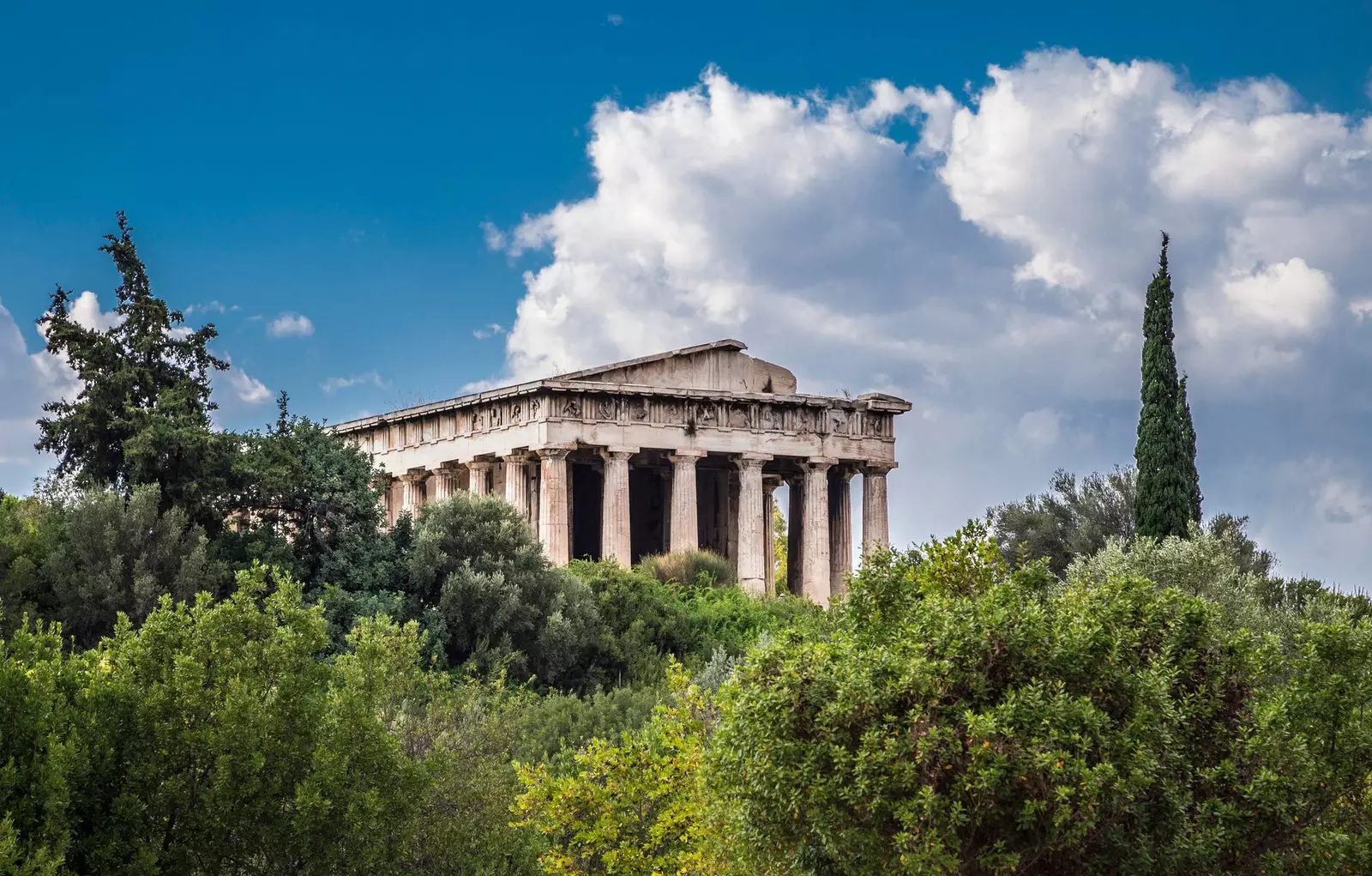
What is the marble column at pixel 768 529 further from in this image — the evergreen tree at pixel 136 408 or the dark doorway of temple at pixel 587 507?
the evergreen tree at pixel 136 408

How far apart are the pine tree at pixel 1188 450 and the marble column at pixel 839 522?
37.6 ft

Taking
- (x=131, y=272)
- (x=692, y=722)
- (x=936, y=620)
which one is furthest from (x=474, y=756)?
(x=131, y=272)

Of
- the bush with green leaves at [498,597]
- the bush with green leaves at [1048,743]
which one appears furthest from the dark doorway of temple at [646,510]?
the bush with green leaves at [1048,743]

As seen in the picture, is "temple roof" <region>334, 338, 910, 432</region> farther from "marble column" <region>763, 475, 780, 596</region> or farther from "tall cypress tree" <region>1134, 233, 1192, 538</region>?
→ "tall cypress tree" <region>1134, 233, 1192, 538</region>

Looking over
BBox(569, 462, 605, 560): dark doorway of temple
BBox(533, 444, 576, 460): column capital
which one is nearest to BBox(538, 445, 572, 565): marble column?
BBox(533, 444, 576, 460): column capital

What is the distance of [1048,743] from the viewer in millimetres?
16500

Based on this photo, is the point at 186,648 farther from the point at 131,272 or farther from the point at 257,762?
the point at 131,272

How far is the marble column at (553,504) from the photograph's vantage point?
4912 centimetres

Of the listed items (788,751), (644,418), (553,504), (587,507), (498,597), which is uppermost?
(644,418)

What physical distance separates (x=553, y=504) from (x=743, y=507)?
6059 millimetres

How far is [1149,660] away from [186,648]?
10.7 metres

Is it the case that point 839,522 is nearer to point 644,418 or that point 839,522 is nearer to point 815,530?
point 815,530

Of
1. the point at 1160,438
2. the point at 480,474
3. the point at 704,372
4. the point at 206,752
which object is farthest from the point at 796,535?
the point at 206,752

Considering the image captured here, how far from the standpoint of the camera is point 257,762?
19312 mm
